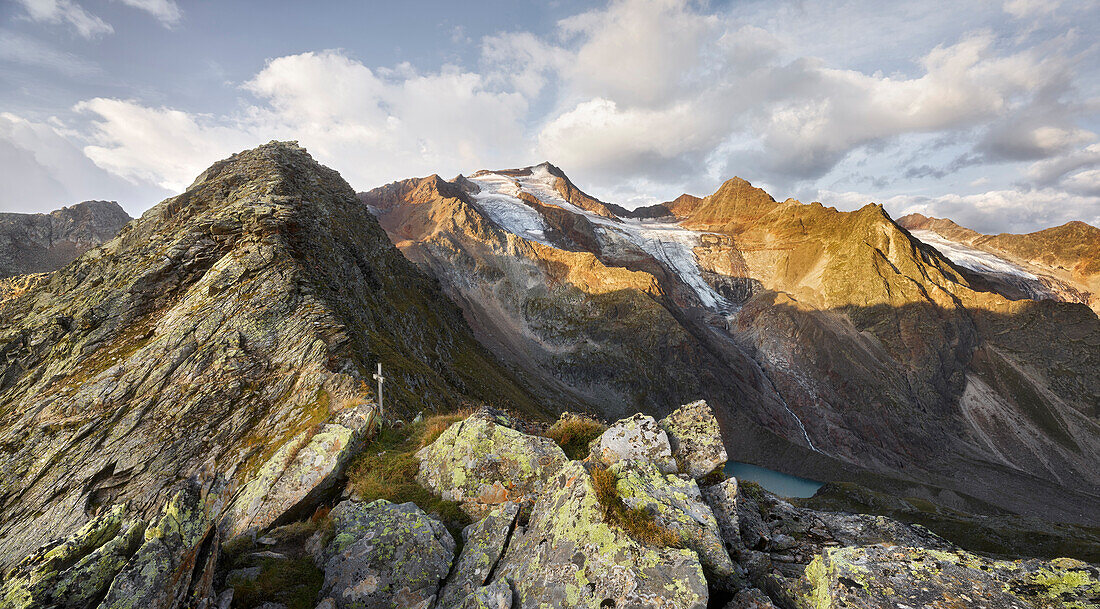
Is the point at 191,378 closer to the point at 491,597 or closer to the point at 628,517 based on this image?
the point at 491,597

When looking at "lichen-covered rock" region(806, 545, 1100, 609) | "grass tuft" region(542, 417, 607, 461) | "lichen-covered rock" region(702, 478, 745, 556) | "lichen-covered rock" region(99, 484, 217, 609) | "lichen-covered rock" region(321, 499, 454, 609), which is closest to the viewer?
"lichen-covered rock" region(99, 484, 217, 609)

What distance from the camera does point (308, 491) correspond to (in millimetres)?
9422

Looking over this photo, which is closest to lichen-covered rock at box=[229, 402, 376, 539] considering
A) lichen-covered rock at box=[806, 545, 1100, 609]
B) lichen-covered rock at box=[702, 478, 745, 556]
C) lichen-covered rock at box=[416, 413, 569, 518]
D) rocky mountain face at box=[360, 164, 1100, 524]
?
lichen-covered rock at box=[416, 413, 569, 518]

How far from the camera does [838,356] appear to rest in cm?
12950

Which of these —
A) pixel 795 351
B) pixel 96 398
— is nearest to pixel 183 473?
pixel 96 398

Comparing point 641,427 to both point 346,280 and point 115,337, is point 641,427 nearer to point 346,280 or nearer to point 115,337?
point 115,337

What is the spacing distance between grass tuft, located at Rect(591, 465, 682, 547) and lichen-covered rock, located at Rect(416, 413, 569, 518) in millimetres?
2600

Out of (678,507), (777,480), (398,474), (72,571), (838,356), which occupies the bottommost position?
(777,480)

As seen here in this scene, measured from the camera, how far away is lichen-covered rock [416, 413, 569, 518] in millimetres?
9461

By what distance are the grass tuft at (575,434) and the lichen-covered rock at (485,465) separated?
160cm

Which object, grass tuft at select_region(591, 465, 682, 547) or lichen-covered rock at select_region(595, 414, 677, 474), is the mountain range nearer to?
grass tuft at select_region(591, 465, 682, 547)

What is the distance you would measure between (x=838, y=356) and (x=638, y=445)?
5907 inches

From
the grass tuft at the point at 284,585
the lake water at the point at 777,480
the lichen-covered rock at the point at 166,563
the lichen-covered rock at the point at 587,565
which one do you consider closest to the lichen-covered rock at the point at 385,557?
the grass tuft at the point at 284,585

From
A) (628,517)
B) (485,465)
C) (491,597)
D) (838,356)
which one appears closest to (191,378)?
(485,465)
